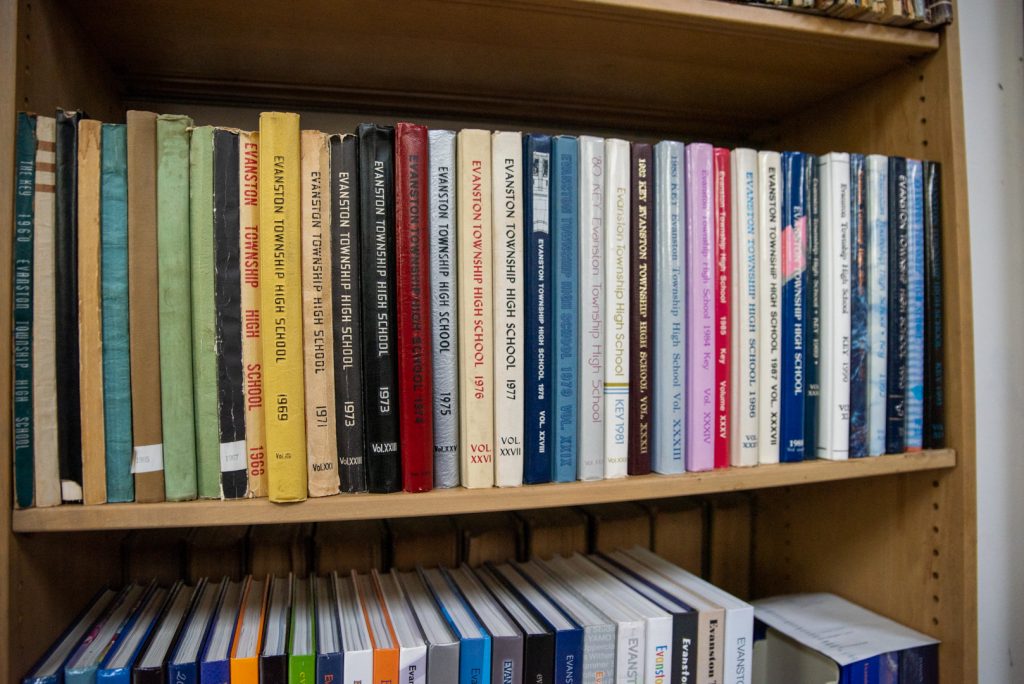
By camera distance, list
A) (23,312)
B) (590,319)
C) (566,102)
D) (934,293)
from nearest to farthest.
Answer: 1. (23,312)
2. (590,319)
3. (934,293)
4. (566,102)

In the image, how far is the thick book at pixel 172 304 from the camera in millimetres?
522

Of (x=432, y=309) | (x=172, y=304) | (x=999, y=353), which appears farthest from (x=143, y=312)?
(x=999, y=353)

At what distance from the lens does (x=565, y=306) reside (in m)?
0.60

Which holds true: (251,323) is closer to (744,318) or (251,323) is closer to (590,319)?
(590,319)

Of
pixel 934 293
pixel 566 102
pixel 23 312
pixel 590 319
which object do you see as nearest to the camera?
pixel 23 312

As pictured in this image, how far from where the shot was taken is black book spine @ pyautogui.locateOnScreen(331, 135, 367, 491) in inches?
21.5

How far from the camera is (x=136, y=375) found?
517 millimetres

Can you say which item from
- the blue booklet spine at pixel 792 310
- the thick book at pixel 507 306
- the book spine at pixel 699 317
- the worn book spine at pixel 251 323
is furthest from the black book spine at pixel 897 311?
the worn book spine at pixel 251 323

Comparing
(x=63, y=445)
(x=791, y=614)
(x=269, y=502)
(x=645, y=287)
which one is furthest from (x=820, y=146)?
(x=63, y=445)

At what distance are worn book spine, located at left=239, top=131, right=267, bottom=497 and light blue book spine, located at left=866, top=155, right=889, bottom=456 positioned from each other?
66 cm

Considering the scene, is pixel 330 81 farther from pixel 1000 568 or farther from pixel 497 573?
pixel 1000 568

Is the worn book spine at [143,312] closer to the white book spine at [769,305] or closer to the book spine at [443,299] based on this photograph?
the book spine at [443,299]

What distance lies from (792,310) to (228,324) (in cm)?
59

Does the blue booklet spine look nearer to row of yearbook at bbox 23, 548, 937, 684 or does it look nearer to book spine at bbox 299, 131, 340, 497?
row of yearbook at bbox 23, 548, 937, 684
